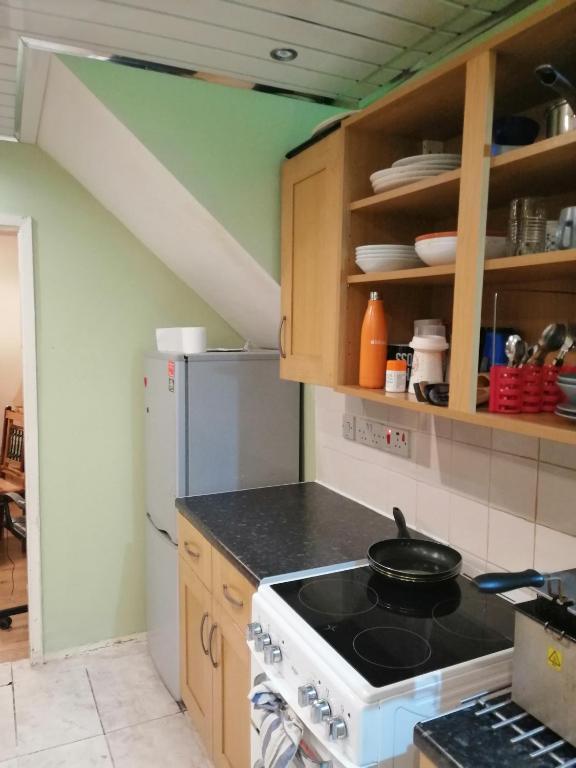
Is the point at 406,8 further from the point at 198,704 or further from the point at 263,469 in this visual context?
the point at 198,704

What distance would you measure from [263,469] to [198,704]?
2.98 feet

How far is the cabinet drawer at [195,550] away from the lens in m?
1.93

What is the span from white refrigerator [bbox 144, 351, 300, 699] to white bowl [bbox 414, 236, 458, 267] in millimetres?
1088

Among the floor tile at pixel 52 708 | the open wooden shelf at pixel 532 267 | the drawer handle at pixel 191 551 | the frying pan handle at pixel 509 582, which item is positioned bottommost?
the floor tile at pixel 52 708

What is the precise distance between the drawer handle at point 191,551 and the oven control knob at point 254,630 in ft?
1.90

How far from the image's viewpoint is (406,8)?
53.9 inches

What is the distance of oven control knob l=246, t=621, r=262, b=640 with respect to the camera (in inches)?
57.3

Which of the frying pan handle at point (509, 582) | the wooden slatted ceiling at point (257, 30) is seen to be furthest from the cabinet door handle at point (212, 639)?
the wooden slatted ceiling at point (257, 30)

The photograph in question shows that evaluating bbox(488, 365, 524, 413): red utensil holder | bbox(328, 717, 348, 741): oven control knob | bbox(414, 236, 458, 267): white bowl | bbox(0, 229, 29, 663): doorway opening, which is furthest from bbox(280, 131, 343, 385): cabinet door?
bbox(0, 229, 29, 663): doorway opening

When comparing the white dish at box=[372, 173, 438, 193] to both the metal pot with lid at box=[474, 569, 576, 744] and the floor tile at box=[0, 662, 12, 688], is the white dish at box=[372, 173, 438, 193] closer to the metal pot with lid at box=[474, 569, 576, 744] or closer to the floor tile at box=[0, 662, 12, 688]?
the metal pot with lid at box=[474, 569, 576, 744]

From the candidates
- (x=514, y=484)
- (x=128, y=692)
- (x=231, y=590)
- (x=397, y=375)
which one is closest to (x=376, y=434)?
(x=397, y=375)

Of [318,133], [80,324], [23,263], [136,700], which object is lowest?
[136,700]

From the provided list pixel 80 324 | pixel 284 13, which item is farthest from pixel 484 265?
pixel 80 324

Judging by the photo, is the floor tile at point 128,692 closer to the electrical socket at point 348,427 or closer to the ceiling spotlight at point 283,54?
Result: the electrical socket at point 348,427
